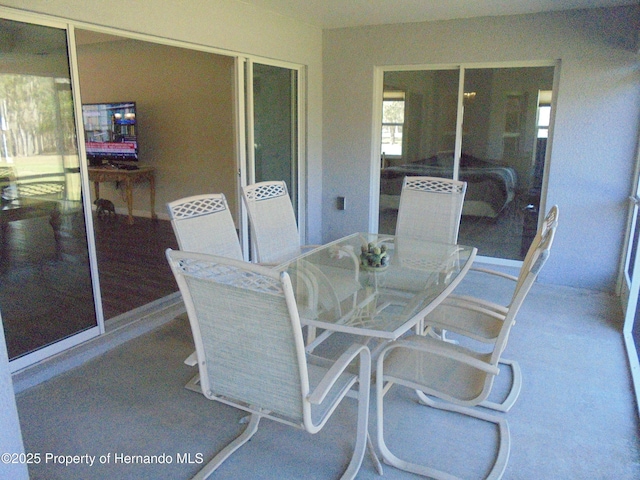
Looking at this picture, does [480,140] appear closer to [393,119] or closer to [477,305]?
[393,119]

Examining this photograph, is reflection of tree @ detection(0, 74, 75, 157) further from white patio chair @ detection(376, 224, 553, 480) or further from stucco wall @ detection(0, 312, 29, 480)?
white patio chair @ detection(376, 224, 553, 480)

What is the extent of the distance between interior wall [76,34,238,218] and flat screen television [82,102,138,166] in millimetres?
182

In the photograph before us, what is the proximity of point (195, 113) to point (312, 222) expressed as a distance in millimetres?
2548

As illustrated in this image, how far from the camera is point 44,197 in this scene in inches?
112

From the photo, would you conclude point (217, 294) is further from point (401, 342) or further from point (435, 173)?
point (435, 173)

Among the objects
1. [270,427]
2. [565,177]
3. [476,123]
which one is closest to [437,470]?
[270,427]

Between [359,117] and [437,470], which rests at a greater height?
[359,117]

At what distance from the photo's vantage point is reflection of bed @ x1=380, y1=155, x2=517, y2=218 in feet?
15.6

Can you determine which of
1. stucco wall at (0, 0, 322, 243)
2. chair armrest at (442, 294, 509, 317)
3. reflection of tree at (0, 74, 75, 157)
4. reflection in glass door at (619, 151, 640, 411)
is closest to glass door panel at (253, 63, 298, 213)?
stucco wall at (0, 0, 322, 243)

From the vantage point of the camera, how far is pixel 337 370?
5.56ft

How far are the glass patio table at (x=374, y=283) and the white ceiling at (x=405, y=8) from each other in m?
2.10

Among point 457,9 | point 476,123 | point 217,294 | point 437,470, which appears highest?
point 457,9

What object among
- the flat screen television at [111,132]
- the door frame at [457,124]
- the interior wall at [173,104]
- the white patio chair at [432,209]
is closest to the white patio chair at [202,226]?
the white patio chair at [432,209]

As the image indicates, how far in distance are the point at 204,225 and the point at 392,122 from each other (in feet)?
10.3
